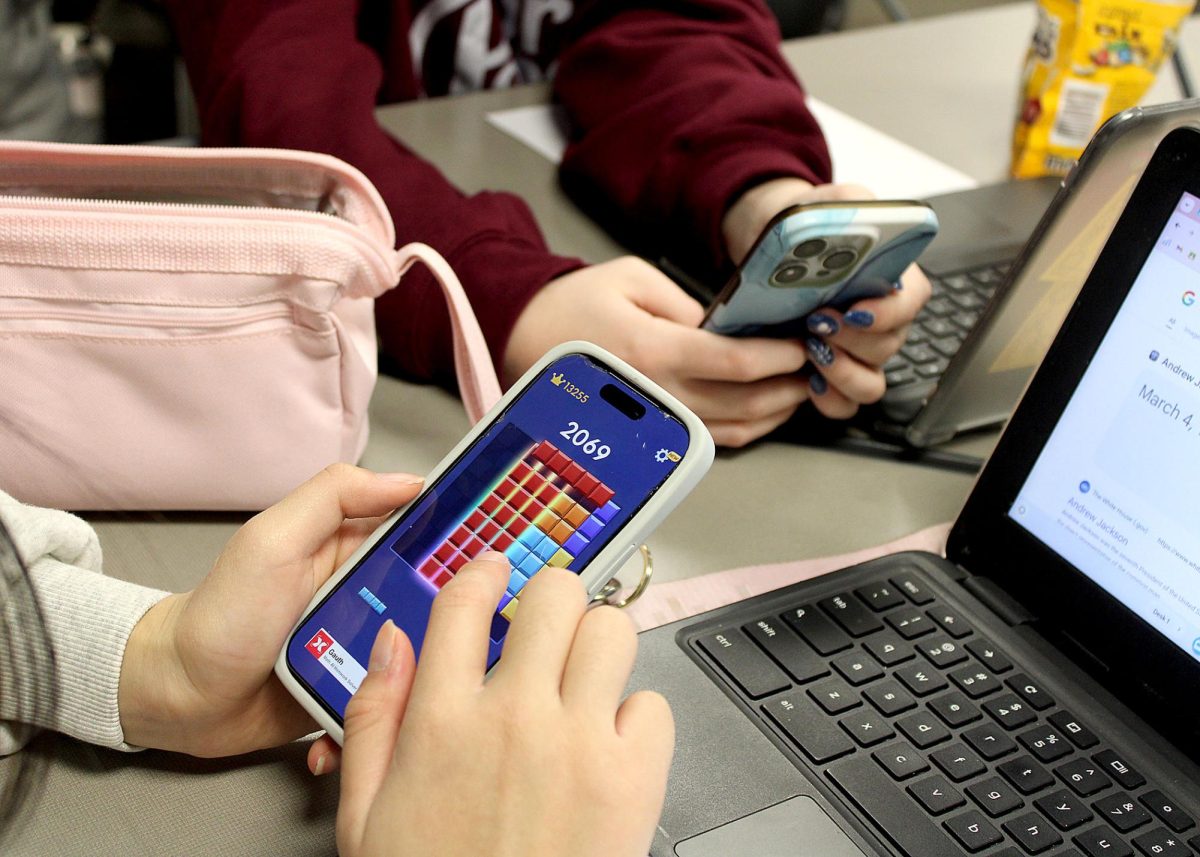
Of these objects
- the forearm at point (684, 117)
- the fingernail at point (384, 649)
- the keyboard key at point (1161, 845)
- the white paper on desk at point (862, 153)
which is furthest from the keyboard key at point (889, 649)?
the white paper on desk at point (862, 153)

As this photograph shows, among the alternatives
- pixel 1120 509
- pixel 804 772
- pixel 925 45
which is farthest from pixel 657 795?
pixel 925 45

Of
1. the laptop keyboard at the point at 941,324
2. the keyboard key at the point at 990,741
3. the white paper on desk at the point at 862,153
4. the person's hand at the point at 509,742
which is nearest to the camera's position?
the person's hand at the point at 509,742

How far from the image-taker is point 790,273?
55 centimetres

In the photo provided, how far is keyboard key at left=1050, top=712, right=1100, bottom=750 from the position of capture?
450 millimetres

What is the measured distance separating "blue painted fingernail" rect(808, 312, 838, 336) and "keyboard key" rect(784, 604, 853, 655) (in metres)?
0.17

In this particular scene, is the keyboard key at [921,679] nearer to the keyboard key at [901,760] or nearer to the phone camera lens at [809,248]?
the keyboard key at [901,760]

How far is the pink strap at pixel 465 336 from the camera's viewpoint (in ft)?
1.82

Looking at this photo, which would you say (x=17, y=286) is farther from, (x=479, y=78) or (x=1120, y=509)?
(x=479, y=78)

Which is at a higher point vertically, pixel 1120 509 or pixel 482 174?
pixel 1120 509

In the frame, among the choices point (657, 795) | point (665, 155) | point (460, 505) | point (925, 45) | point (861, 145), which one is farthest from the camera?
point (925, 45)

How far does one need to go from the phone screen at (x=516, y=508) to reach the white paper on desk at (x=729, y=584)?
9cm

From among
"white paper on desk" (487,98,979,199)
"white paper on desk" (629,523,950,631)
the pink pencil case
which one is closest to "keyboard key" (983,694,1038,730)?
"white paper on desk" (629,523,950,631)

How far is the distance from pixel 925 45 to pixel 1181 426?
789 mm

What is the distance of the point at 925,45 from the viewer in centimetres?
113
